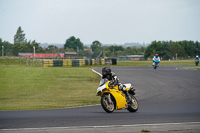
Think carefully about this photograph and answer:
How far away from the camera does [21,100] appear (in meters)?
20.9

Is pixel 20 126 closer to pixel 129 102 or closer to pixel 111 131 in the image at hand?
pixel 111 131

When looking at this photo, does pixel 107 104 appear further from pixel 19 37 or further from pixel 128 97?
pixel 19 37

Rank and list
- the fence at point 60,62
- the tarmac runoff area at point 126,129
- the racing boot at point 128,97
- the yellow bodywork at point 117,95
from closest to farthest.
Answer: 1. the tarmac runoff area at point 126,129
2. the yellow bodywork at point 117,95
3. the racing boot at point 128,97
4. the fence at point 60,62

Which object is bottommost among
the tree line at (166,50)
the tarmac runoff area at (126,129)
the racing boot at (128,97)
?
the tarmac runoff area at (126,129)

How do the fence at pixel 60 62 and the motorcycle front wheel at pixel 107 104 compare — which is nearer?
the motorcycle front wheel at pixel 107 104

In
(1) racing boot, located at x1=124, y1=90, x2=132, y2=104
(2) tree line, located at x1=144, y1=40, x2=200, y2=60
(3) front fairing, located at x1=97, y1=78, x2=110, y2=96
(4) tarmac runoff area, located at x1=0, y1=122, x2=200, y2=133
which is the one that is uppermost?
(2) tree line, located at x1=144, y1=40, x2=200, y2=60

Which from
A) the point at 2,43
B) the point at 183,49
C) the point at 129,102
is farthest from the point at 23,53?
the point at 129,102

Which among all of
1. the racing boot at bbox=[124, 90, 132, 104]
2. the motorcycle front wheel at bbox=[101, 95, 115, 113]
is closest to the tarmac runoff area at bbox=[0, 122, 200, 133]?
the motorcycle front wheel at bbox=[101, 95, 115, 113]

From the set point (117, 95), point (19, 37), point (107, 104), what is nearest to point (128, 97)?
point (117, 95)

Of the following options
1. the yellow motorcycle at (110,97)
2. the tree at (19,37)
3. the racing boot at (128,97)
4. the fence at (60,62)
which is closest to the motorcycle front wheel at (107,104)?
the yellow motorcycle at (110,97)

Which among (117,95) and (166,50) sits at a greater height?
(166,50)

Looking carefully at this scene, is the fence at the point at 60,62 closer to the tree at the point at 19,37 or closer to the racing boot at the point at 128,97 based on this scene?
the racing boot at the point at 128,97

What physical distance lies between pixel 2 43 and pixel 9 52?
897 inches

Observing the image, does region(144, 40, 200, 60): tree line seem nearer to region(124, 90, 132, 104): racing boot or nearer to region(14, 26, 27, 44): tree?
region(14, 26, 27, 44): tree
